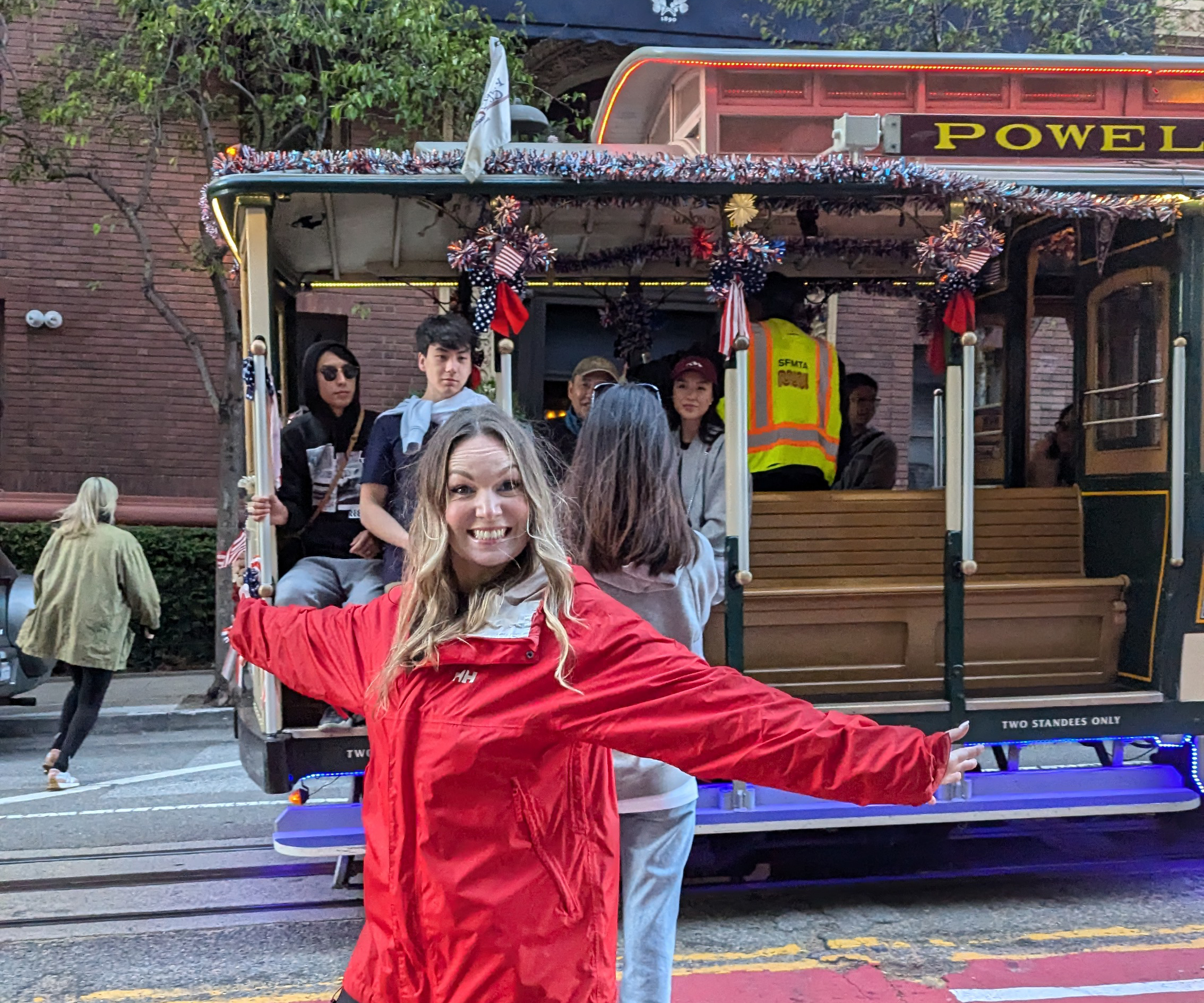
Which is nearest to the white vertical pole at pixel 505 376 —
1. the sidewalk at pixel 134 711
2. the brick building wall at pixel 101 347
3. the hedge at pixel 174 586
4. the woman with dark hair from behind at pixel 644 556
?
the woman with dark hair from behind at pixel 644 556

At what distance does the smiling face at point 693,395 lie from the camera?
17.6 feet

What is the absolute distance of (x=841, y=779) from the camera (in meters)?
1.85

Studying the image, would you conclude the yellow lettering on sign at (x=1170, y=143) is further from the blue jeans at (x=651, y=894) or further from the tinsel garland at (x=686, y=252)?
the blue jeans at (x=651, y=894)

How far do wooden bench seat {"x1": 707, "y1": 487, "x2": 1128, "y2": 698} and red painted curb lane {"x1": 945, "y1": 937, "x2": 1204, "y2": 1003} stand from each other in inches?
51.5

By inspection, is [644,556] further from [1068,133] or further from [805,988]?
[1068,133]

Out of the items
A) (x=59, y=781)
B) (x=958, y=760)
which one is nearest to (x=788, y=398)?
(x=958, y=760)

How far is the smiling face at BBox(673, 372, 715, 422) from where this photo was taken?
536 cm

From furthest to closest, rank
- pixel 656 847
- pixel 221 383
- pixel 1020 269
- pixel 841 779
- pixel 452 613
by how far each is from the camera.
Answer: pixel 221 383 < pixel 1020 269 < pixel 656 847 < pixel 452 613 < pixel 841 779

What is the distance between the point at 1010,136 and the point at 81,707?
6.45m

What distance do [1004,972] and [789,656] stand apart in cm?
170

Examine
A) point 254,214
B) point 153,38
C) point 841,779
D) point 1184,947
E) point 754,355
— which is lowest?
point 1184,947

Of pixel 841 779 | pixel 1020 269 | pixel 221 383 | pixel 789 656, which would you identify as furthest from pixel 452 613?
pixel 221 383

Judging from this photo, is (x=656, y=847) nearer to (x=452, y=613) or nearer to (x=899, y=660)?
(x=452, y=613)

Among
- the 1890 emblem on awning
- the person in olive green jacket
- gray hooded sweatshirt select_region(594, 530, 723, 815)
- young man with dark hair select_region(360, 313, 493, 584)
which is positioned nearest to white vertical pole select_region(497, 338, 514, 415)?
young man with dark hair select_region(360, 313, 493, 584)
